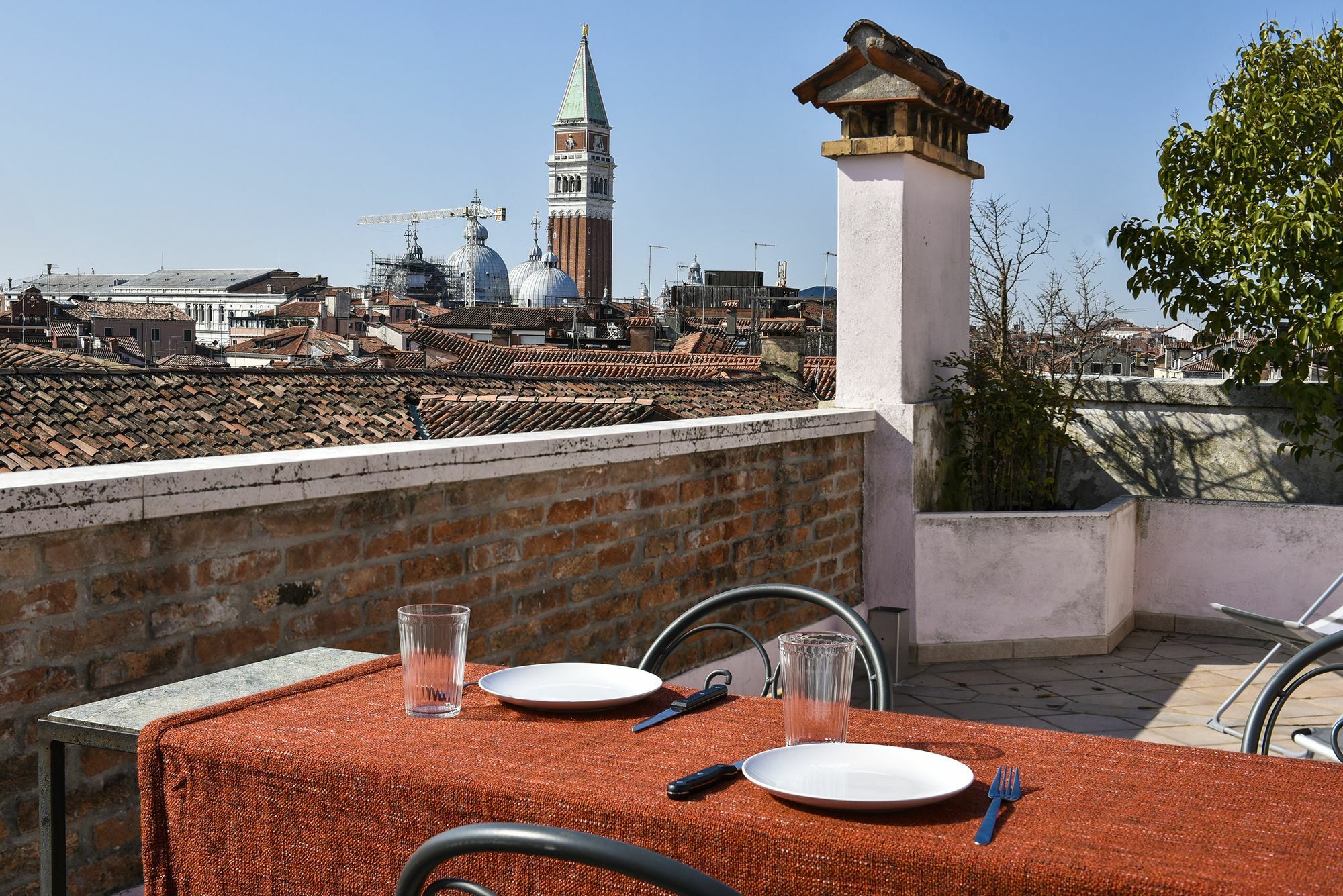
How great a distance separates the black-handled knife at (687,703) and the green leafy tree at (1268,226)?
4086 millimetres

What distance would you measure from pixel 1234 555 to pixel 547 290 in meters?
95.0

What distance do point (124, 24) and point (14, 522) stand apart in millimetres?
21562

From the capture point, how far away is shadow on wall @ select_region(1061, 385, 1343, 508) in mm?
5742

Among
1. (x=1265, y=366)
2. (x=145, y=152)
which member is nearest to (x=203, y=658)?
(x=1265, y=366)

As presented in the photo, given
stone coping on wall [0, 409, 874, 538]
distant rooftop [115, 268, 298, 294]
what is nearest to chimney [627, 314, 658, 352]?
stone coping on wall [0, 409, 874, 538]

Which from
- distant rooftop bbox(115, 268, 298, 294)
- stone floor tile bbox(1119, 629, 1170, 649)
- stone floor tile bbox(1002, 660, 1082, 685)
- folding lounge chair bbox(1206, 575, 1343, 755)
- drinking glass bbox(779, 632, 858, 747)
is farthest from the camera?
distant rooftop bbox(115, 268, 298, 294)

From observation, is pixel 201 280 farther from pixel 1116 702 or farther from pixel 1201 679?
pixel 1116 702

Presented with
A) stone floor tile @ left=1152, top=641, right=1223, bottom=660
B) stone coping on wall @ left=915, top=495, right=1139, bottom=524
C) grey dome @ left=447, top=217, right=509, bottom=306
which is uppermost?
grey dome @ left=447, top=217, right=509, bottom=306

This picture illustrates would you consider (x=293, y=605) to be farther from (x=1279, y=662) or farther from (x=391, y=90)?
(x=391, y=90)

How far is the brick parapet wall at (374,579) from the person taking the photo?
7.48ft

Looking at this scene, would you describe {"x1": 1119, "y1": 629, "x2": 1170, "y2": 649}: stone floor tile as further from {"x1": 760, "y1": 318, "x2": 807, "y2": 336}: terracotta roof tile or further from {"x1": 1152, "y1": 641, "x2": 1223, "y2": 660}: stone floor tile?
{"x1": 760, "y1": 318, "x2": 807, "y2": 336}: terracotta roof tile

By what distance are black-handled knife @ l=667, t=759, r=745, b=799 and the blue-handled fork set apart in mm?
278

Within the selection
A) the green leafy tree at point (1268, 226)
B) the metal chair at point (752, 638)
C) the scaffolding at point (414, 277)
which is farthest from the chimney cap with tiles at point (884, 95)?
the scaffolding at point (414, 277)

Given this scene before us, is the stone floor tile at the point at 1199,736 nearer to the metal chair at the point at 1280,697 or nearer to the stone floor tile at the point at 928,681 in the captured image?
the stone floor tile at the point at 928,681
